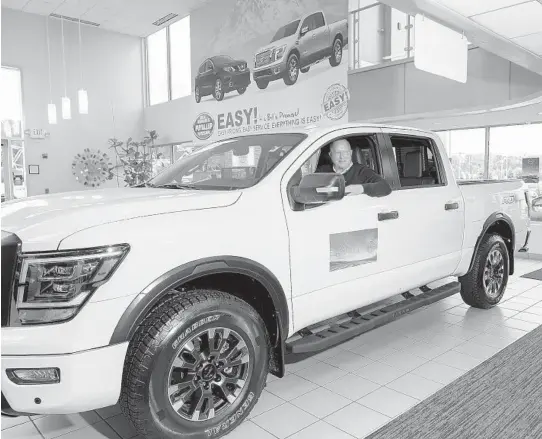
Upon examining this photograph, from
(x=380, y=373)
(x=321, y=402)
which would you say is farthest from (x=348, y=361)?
(x=321, y=402)

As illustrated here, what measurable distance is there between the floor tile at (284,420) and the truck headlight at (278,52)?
27.3 ft

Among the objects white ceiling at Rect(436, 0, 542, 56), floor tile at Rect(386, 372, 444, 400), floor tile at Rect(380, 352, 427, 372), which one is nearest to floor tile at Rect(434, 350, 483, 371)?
floor tile at Rect(380, 352, 427, 372)

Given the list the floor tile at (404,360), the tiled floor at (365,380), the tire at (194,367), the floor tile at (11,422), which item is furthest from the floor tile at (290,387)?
the floor tile at (11,422)

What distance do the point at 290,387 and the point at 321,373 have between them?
11.7 inches

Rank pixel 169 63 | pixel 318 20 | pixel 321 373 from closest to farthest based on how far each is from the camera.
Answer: pixel 321 373, pixel 318 20, pixel 169 63

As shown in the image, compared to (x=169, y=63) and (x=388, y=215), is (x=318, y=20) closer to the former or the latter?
(x=388, y=215)

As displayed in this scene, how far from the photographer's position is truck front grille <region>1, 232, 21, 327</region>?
5.70ft

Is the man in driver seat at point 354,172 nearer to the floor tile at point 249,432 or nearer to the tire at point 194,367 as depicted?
the tire at point 194,367

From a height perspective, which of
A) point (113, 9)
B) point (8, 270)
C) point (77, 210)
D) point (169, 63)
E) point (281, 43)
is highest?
point (113, 9)

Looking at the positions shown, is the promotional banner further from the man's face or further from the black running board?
the black running board

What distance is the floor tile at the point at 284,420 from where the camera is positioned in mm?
2369

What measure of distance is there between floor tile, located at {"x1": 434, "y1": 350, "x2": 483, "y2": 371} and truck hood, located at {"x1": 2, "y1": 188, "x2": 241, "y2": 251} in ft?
6.53

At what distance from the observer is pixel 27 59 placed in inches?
522

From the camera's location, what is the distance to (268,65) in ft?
32.8
